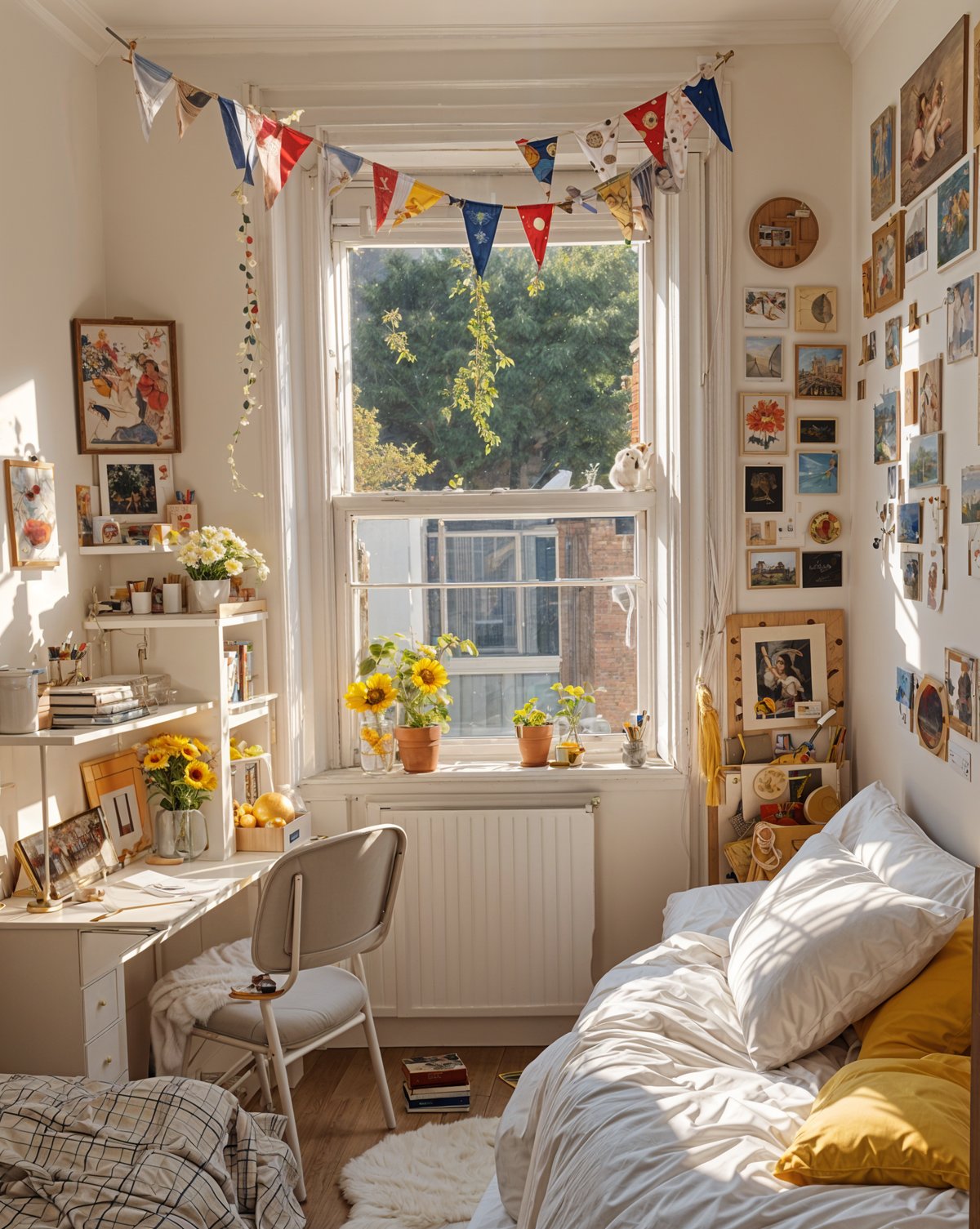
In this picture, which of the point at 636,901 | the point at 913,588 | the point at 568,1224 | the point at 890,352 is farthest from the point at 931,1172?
the point at 890,352

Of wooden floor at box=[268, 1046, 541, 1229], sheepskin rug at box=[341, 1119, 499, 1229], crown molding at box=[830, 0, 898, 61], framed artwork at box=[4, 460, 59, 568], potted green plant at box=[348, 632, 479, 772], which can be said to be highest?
crown molding at box=[830, 0, 898, 61]

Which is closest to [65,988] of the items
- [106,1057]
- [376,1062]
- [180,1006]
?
[106,1057]

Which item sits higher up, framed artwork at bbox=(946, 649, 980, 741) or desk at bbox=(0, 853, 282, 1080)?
framed artwork at bbox=(946, 649, 980, 741)

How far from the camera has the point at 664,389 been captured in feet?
11.0

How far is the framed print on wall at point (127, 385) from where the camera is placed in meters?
3.01

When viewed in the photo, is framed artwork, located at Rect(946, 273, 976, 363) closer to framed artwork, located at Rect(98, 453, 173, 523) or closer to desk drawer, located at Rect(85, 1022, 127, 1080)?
framed artwork, located at Rect(98, 453, 173, 523)

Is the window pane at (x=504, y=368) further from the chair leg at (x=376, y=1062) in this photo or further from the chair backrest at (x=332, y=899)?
the chair leg at (x=376, y=1062)

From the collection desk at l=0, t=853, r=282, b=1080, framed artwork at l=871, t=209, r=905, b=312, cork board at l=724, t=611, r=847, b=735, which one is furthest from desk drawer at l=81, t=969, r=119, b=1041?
framed artwork at l=871, t=209, r=905, b=312

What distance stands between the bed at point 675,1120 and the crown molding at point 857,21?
2.12m

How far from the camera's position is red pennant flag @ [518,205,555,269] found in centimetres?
286

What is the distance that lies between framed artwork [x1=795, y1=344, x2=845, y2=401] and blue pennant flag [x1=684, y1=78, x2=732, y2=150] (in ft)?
2.30

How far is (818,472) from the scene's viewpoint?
10.5ft

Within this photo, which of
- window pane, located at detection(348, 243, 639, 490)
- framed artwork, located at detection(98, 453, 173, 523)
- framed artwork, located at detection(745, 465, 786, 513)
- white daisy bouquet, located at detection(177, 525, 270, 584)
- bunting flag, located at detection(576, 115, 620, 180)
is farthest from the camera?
window pane, located at detection(348, 243, 639, 490)

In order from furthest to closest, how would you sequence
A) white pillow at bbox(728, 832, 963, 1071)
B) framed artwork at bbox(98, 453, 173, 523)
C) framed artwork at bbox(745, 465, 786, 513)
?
framed artwork at bbox(745, 465, 786, 513) < framed artwork at bbox(98, 453, 173, 523) < white pillow at bbox(728, 832, 963, 1071)
